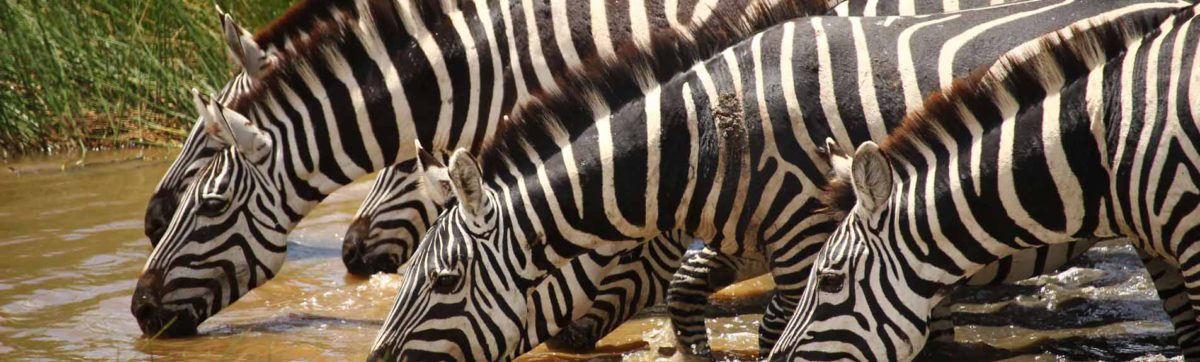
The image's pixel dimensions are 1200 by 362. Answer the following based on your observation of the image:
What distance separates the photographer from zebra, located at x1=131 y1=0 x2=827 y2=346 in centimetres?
700

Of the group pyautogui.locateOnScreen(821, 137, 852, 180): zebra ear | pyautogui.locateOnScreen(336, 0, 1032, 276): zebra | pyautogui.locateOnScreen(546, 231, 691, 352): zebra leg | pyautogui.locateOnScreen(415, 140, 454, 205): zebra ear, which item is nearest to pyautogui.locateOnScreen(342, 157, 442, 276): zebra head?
pyautogui.locateOnScreen(336, 0, 1032, 276): zebra

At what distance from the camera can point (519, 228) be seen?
5.45 m

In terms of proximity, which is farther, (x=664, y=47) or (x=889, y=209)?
(x=664, y=47)

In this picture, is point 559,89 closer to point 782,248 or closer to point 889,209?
point 782,248

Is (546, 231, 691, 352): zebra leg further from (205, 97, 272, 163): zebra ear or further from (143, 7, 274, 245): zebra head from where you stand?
(143, 7, 274, 245): zebra head

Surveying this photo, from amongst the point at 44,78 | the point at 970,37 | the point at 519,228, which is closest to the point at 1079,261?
the point at 970,37

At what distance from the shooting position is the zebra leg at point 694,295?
655cm

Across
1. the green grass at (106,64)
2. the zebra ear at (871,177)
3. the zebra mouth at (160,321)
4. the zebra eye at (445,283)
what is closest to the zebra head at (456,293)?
the zebra eye at (445,283)

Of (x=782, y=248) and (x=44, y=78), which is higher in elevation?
(x=44, y=78)

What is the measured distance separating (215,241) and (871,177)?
3.59 m

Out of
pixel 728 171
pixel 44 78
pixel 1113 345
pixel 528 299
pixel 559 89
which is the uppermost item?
pixel 44 78

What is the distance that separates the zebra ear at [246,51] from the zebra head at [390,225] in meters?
1.23

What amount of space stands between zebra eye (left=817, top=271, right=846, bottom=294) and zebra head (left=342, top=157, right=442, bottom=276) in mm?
3590

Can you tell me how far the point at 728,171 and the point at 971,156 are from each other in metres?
1.02
